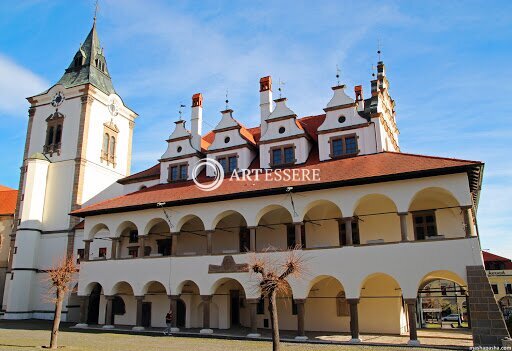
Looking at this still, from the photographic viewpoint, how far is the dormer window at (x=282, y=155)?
25.2 meters

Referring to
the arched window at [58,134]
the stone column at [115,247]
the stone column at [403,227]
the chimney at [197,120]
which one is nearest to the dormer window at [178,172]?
the chimney at [197,120]

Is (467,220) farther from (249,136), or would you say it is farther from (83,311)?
(83,311)

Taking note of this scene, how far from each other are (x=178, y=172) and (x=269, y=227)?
7626mm

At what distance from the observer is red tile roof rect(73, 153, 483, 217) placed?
19.6m

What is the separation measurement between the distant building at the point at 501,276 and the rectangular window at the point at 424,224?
35.3 m

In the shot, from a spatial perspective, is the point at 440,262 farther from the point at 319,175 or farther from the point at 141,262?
the point at 141,262

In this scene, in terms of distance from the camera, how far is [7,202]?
149ft

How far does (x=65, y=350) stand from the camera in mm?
15984

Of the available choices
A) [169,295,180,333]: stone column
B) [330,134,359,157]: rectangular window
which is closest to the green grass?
[169,295,180,333]: stone column

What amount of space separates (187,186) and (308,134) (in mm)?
7734

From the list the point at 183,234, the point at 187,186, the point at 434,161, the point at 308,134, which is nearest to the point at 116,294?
the point at 183,234

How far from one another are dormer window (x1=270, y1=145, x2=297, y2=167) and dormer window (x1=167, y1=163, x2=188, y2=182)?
19.8 feet

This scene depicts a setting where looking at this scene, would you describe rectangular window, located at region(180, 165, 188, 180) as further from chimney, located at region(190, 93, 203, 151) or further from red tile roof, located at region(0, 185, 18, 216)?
red tile roof, located at region(0, 185, 18, 216)

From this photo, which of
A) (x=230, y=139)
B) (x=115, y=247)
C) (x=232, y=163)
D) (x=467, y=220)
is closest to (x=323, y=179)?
(x=467, y=220)
